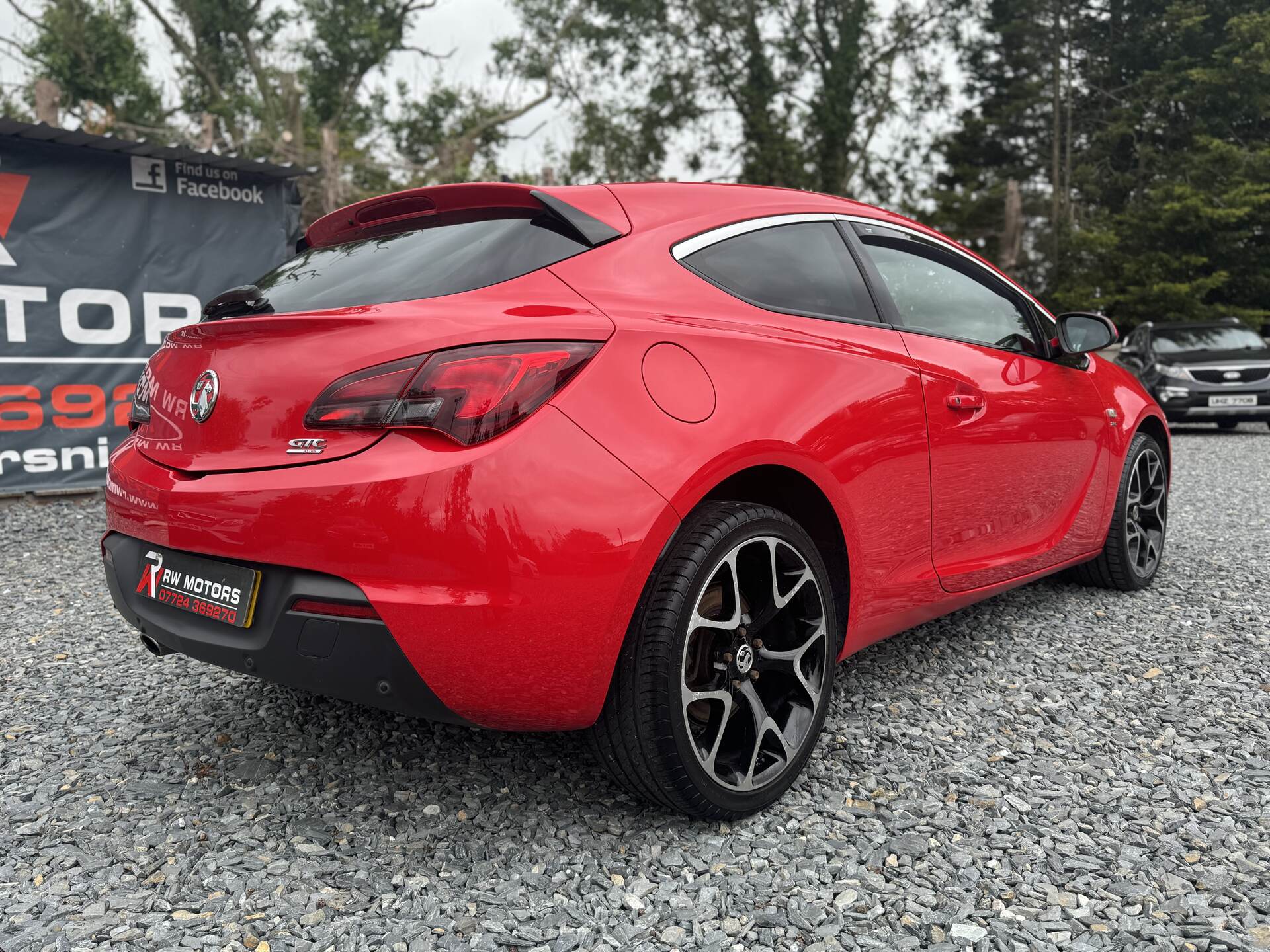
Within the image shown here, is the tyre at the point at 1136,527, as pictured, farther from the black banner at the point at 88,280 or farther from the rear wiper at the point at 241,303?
the black banner at the point at 88,280

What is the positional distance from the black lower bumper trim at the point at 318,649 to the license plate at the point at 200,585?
0.02 m

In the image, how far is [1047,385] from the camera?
3.57m

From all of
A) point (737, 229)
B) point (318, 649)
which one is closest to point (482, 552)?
point (318, 649)

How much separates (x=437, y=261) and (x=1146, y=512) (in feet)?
12.1

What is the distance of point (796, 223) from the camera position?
2812 millimetres

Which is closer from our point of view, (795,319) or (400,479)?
(400,479)

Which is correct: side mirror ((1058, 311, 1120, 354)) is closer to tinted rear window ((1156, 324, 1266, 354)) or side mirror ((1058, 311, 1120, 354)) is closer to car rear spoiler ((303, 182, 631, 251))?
car rear spoiler ((303, 182, 631, 251))

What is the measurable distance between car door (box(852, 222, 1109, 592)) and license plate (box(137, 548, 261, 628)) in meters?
1.88

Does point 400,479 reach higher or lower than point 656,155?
lower

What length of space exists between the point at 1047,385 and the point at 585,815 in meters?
2.34

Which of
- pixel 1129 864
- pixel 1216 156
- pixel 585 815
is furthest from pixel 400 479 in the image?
pixel 1216 156

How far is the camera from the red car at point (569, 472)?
6.26 feet

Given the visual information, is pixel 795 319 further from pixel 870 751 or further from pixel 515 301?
pixel 870 751

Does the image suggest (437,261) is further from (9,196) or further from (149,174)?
(149,174)
